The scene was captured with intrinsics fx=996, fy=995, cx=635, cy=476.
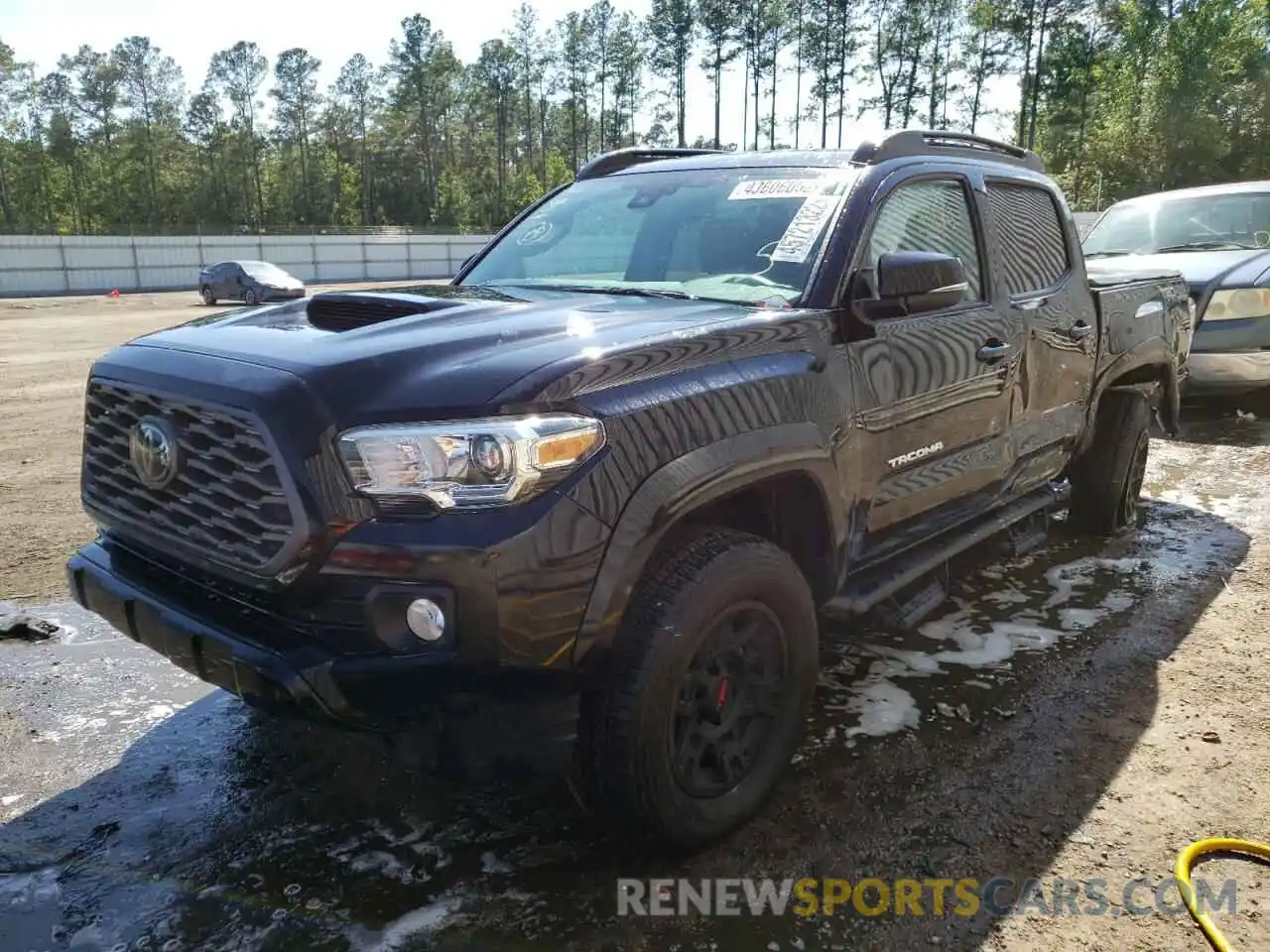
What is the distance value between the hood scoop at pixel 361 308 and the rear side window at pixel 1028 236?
2441mm

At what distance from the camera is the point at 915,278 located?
9.96ft

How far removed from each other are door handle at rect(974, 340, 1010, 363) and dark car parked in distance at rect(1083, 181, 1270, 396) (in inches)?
176

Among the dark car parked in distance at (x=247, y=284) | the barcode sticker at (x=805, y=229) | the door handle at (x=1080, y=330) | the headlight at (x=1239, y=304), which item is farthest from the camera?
the dark car parked in distance at (x=247, y=284)

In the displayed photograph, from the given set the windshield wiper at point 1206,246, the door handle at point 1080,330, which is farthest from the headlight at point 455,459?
the windshield wiper at point 1206,246

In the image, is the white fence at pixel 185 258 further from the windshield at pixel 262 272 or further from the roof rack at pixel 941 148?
the roof rack at pixel 941 148

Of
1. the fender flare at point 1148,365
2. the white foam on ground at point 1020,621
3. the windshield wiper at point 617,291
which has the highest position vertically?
the windshield wiper at point 617,291

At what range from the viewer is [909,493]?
11.5 ft

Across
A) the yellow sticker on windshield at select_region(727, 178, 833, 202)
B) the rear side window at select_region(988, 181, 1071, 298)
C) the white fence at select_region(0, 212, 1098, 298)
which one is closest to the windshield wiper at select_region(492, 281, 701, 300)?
the yellow sticker on windshield at select_region(727, 178, 833, 202)

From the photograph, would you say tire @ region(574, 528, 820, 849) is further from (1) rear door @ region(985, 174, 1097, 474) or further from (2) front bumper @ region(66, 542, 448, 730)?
(1) rear door @ region(985, 174, 1097, 474)

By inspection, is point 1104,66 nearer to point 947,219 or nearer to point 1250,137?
point 1250,137

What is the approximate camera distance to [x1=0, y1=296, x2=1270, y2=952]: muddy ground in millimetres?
2500

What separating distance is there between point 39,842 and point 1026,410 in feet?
12.8

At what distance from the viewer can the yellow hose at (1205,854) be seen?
2469 millimetres

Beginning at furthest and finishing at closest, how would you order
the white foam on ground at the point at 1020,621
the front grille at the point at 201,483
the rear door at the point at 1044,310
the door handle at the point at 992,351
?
the rear door at the point at 1044,310 → the door handle at the point at 992,351 → the white foam on ground at the point at 1020,621 → the front grille at the point at 201,483
